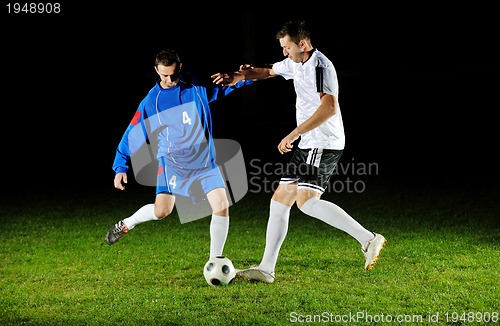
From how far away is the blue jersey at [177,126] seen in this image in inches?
216

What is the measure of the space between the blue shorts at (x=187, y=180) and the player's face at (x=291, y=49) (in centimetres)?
105

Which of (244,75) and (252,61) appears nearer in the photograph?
(244,75)

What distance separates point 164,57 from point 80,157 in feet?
26.1

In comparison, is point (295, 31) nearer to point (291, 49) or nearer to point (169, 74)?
point (291, 49)

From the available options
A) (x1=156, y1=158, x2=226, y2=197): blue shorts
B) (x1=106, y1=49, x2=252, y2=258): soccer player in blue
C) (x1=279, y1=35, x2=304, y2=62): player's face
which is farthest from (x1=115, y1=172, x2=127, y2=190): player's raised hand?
(x1=279, y1=35, x2=304, y2=62): player's face

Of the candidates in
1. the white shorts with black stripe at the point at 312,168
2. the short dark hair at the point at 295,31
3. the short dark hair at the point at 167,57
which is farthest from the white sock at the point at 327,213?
the short dark hair at the point at 167,57

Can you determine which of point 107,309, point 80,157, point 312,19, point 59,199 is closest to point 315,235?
point 107,309

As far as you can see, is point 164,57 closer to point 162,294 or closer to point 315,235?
point 162,294

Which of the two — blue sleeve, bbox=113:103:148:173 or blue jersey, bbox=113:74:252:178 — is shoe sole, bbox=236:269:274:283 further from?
blue sleeve, bbox=113:103:148:173

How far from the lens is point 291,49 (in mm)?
5215

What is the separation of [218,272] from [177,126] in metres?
1.13

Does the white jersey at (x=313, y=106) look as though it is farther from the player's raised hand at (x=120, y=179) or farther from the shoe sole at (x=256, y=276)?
the player's raised hand at (x=120, y=179)

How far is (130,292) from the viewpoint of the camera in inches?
205

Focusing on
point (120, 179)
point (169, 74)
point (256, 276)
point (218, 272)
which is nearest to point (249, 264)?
point (256, 276)
